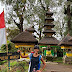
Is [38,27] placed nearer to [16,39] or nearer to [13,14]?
[13,14]

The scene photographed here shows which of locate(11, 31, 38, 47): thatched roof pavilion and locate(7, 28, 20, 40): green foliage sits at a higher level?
locate(11, 31, 38, 47): thatched roof pavilion

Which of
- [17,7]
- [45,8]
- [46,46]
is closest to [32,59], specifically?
[46,46]

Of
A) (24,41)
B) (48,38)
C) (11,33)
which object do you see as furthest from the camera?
(11,33)

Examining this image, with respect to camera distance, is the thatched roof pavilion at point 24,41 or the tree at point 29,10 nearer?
the thatched roof pavilion at point 24,41

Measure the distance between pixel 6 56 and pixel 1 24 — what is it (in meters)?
1.48

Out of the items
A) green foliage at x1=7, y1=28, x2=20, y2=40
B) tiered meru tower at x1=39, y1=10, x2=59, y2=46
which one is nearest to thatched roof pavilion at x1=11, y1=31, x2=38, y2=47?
tiered meru tower at x1=39, y1=10, x2=59, y2=46

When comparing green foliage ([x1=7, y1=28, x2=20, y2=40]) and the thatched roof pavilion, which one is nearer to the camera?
the thatched roof pavilion

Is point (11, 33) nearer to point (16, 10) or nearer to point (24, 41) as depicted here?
point (16, 10)

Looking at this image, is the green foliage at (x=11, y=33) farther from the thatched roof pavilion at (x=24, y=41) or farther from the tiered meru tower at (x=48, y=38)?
the thatched roof pavilion at (x=24, y=41)

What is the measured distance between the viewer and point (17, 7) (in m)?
26.8

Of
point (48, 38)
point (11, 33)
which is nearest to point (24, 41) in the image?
point (48, 38)

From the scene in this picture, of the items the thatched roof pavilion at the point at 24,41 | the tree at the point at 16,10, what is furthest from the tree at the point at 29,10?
the thatched roof pavilion at the point at 24,41

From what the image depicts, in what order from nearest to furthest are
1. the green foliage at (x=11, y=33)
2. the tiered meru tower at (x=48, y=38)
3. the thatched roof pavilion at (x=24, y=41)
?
the thatched roof pavilion at (x=24, y=41) → the tiered meru tower at (x=48, y=38) → the green foliage at (x=11, y=33)

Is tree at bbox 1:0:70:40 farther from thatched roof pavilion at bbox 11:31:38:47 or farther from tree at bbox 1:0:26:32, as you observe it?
thatched roof pavilion at bbox 11:31:38:47
